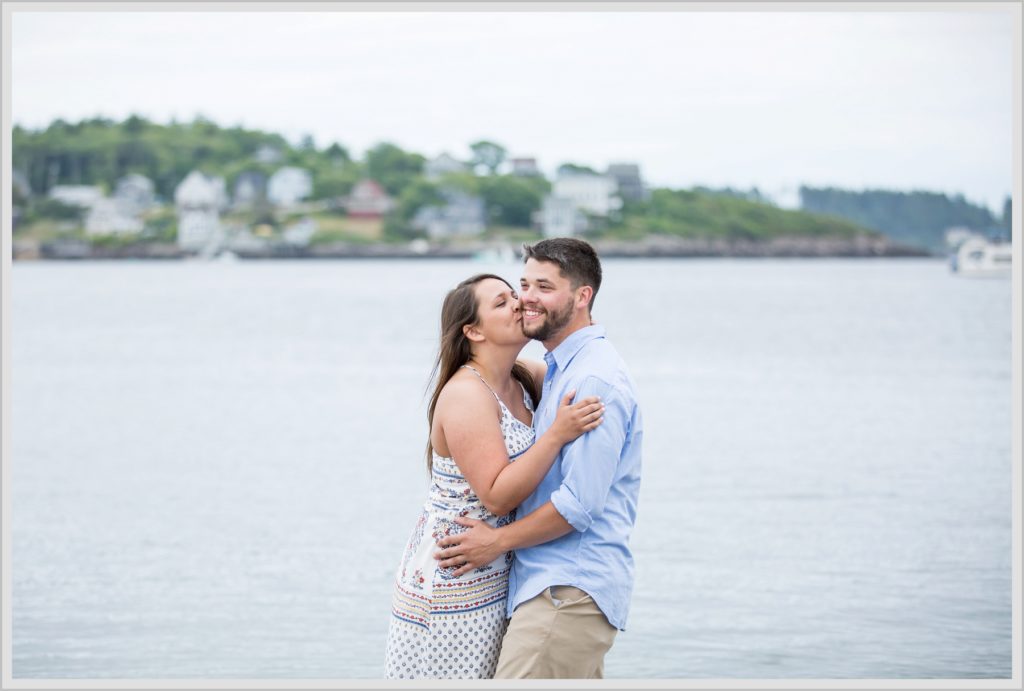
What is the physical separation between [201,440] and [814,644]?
14.2 meters

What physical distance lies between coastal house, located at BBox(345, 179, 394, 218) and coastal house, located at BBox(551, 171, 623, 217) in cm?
1969

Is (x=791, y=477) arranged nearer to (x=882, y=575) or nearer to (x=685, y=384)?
(x=882, y=575)

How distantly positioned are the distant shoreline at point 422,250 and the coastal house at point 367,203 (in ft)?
18.5

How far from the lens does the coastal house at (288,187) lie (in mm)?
150500

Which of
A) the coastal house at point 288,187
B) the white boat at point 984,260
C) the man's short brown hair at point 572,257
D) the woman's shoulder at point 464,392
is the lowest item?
the woman's shoulder at point 464,392

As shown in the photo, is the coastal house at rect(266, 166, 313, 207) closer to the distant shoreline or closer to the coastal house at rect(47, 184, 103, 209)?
the distant shoreline

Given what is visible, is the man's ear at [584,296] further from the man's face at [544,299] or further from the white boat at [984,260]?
the white boat at [984,260]

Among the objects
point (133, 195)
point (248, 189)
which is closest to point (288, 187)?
point (248, 189)

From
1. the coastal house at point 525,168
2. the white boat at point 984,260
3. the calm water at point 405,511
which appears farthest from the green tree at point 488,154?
the calm water at point 405,511

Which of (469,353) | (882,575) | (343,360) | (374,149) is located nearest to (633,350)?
(343,360)

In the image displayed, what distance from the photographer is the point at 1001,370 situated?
3784cm

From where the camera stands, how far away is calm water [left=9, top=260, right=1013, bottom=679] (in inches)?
364

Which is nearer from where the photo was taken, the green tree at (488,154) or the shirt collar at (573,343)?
the shirt collar at (573,343)

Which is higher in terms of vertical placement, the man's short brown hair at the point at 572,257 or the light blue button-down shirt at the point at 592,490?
the man's short brown hair at the point at 572,257
